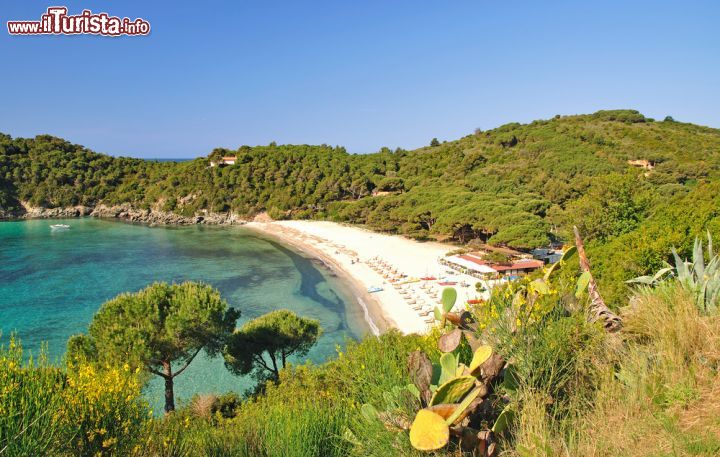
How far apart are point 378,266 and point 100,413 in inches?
1094

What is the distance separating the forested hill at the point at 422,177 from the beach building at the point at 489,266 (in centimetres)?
397

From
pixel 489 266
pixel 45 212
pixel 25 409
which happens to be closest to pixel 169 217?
pixel 45 212

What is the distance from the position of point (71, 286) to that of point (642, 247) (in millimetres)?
33621

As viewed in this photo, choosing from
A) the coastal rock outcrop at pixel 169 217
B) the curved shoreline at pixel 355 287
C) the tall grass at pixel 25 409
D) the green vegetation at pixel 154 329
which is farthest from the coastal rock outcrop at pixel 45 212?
the tall grass at pixel 25 409

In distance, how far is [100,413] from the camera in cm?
382

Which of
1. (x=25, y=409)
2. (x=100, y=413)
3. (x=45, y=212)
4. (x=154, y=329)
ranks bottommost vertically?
(x=154, y=329)

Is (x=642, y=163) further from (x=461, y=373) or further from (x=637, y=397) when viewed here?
(x=461, y=373)

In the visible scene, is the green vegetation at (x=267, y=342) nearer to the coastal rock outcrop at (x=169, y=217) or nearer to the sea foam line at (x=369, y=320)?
the sea foam line at (x=369, y=320)

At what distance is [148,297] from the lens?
38.4ft

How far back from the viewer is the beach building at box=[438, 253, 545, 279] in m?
25.5

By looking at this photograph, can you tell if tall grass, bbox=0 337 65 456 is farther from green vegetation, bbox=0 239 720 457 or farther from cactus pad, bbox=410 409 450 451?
cactus pad, bbox=410 409 450 451

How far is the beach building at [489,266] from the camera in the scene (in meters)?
25.5

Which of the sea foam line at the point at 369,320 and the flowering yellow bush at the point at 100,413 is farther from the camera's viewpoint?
the sea foam line at the point at 369,320

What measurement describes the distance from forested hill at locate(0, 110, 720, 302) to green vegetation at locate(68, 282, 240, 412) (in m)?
25.4
